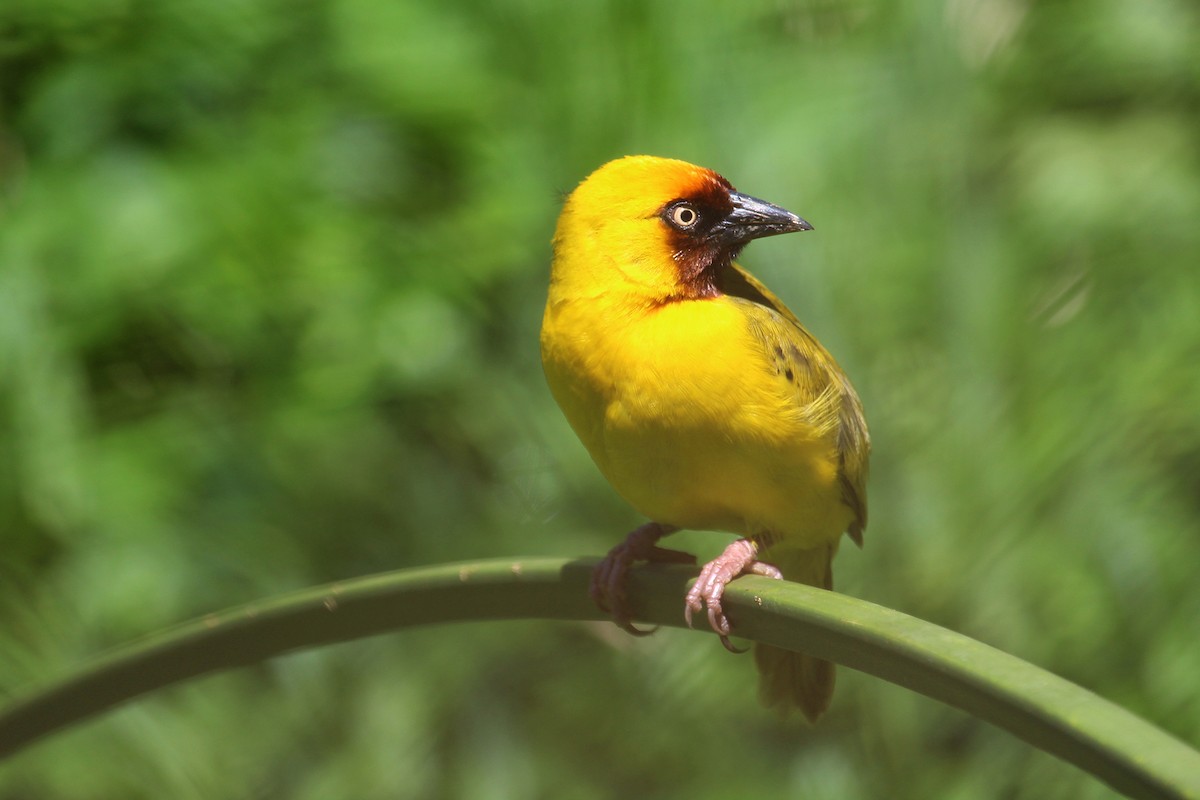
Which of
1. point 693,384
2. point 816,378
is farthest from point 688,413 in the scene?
point 816,378

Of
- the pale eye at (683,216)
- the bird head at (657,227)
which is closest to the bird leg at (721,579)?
the bird head at (657,227)

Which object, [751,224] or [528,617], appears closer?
[528,617]

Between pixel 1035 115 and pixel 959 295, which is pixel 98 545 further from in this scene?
pixel 1035 115

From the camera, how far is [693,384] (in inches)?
81.4

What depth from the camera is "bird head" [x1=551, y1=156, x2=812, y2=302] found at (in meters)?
2.23

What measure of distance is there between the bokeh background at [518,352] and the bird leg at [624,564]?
510 millimetres

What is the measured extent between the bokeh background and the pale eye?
0.89 meters

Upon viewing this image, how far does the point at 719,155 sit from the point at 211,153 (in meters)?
1.31

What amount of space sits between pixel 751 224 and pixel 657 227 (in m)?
0.16

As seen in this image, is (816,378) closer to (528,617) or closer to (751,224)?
(751,224)

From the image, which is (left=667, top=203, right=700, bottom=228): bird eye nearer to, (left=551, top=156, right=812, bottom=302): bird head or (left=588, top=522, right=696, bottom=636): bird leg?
(left=551, top=156, right=812, bottom=302): bird head

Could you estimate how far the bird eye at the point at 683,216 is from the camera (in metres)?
2.29

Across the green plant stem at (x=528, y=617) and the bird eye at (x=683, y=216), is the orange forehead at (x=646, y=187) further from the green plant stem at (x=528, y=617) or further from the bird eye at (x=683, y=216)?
the green plant stem at (x=528, y=617)

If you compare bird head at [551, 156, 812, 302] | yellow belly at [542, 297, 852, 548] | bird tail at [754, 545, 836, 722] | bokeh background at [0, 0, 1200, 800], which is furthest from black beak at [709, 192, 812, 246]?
bokeh background at [0, 0, 1200, 800]
